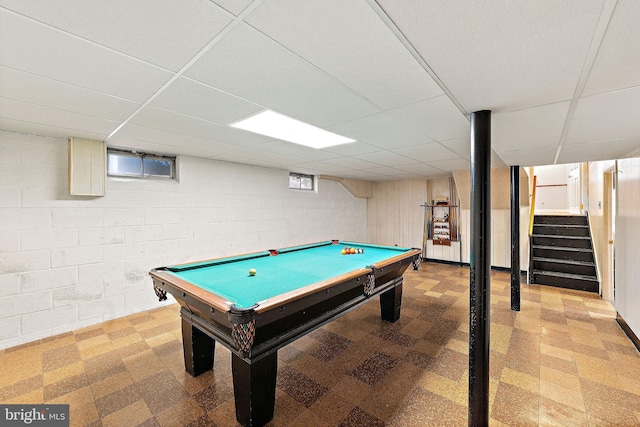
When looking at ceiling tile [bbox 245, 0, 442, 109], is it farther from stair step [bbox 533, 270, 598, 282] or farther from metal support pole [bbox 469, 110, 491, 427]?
stair step [bbox 533, 270, 598, 282]

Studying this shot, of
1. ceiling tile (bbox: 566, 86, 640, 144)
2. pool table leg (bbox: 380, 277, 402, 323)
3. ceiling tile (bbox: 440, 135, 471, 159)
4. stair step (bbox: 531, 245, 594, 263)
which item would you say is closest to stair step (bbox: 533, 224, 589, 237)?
stair step (bbox: 531, 245, 594, 263)

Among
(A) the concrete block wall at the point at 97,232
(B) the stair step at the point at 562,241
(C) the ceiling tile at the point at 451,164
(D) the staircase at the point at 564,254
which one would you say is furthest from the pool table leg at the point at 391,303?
(B) the stair step at the point at 562,241

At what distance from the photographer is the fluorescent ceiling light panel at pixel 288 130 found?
7.49ft

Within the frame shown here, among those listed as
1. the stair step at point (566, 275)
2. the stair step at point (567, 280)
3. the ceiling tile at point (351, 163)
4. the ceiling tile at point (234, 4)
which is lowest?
the stair step at point (567, 280)

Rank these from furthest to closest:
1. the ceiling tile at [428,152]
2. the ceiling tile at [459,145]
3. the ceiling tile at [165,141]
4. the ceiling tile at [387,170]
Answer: the ceiling tile at [387,170] → the ceiling tile at [428,152] → the ceiling tile at [459,145] → the ceiling tile at [165,141]

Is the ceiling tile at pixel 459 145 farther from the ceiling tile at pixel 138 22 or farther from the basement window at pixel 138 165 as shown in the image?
the basement window at pixel 138 165

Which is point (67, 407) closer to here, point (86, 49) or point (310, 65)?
point (86, 49)

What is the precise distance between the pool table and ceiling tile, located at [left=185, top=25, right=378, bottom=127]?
1320 millimetres

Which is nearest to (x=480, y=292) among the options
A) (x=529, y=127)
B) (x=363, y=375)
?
(x=363, y=375)

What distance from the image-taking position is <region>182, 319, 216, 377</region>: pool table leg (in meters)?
2.29

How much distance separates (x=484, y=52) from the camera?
1204mm

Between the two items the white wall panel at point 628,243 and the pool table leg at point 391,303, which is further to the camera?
the pool table leg at point 391,303

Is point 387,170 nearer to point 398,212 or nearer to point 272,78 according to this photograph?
point 398,212

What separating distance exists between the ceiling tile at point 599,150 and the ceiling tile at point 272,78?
2527mm
